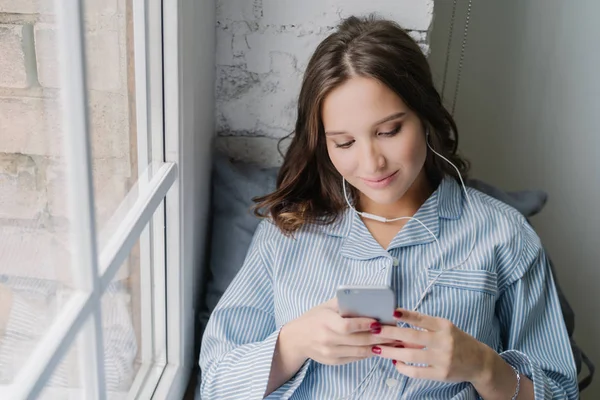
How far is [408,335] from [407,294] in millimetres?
198

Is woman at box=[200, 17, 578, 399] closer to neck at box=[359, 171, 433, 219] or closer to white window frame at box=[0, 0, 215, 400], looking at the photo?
neck at box=[359, 171, 433, 219]

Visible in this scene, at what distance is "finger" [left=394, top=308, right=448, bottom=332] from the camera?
103cm

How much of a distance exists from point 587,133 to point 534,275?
715 millimetres

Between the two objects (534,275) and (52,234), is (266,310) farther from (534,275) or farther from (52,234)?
(52,234)

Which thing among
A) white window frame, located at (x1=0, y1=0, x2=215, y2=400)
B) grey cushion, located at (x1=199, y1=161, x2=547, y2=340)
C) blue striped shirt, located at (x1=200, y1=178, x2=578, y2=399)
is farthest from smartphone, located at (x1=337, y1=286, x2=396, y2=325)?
grey cushion, located at (x1=199, y1=161, x2=547, y2=340)

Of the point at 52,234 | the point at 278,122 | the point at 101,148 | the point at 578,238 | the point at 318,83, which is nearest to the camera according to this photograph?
the point at 52,234

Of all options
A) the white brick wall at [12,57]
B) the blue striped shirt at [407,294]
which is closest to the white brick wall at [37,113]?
the white brick wall at [12,57]

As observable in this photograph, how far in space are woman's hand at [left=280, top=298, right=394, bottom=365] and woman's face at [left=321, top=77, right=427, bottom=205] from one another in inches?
8.7

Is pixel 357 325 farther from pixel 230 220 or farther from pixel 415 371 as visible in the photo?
pixel 230 220

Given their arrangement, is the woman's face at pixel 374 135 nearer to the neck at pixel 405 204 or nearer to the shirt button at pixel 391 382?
the neck at pixel 405 204

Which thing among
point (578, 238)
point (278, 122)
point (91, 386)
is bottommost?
point (578, 238)

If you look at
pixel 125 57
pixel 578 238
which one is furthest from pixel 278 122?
pixel 578 238

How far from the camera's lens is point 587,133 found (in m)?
1.86

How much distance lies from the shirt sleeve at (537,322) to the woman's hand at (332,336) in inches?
12.2
